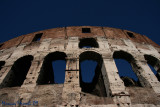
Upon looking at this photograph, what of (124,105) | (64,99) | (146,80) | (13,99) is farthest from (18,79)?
(146,80)

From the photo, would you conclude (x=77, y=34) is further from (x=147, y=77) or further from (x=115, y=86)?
(x=147, y=77)

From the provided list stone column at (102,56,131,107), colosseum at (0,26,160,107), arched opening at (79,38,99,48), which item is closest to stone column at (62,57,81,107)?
colosseum at (0,26,160,107)

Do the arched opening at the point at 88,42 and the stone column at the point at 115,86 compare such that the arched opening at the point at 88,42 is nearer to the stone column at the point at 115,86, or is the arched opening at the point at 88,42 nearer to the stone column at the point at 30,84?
the stone column at the point at 115,86

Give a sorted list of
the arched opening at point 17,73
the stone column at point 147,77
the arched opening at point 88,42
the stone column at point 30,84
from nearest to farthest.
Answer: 1. the stone column at point 30,84
2. the stone column at point 147,77
3. the arched opening at point 17,73
4. the arched opening at point 88,42

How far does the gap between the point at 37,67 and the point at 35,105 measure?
7.36 feet

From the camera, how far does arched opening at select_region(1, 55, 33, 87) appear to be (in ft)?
20.4

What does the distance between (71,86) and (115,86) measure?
191 cm

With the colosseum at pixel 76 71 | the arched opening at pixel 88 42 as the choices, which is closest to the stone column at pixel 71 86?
the colosseum at pixel 76 71

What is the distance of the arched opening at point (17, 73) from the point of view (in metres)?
6.22

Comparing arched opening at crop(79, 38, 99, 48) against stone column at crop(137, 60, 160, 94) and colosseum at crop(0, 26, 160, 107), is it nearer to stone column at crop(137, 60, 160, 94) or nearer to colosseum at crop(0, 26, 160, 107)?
colosseum at crop(0, 26, 160, 107)

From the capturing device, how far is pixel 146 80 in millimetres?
5762

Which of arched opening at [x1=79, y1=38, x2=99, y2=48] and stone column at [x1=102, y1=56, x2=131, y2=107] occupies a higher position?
arched opening at [x1=79, y1=38, x2=99, y2=48]

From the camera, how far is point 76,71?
5.69 meters

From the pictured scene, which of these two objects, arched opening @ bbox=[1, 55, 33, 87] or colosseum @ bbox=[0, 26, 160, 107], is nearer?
colosseum @ bbox=[0, 26, 160, 107]
